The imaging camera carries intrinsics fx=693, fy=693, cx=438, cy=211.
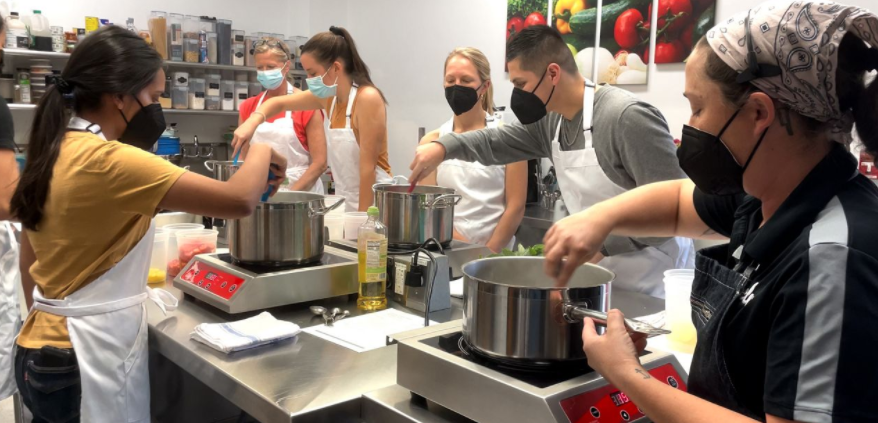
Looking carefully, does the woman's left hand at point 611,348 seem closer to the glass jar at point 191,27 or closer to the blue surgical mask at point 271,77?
the blue surgical mask at point 271,77

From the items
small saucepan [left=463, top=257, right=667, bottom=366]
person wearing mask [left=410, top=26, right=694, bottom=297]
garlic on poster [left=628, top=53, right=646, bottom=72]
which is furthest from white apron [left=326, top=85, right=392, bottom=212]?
small saucepan [left=463, top=257, right=667, bottom=366]

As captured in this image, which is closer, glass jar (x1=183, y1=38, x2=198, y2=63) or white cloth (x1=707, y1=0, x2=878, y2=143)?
white cloth (x1=707, y1=0, x2=878, y2=143)

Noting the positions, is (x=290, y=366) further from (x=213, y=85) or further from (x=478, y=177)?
(x=213, y=85)

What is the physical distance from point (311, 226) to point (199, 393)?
2.64ft

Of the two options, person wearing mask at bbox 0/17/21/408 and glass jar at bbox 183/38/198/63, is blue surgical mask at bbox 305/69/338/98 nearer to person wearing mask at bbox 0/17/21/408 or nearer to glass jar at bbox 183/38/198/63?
person wearing mask at bbox 0/17/21/408

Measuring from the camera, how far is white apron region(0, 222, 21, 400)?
8.29ft

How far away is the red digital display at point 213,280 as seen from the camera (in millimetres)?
1912

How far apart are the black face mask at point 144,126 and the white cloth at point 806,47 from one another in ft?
4.95

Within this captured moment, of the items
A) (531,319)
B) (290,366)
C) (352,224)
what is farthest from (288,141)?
(531,319)

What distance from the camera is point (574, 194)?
2541 mm

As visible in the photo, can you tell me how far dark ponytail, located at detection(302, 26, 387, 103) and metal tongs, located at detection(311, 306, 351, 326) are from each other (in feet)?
6.11

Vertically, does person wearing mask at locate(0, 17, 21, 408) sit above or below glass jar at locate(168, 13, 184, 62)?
below

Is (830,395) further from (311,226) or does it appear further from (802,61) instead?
(311,226)

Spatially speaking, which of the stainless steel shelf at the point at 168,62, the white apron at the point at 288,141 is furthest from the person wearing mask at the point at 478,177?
the stainless steel shelf at the point at 168,62
